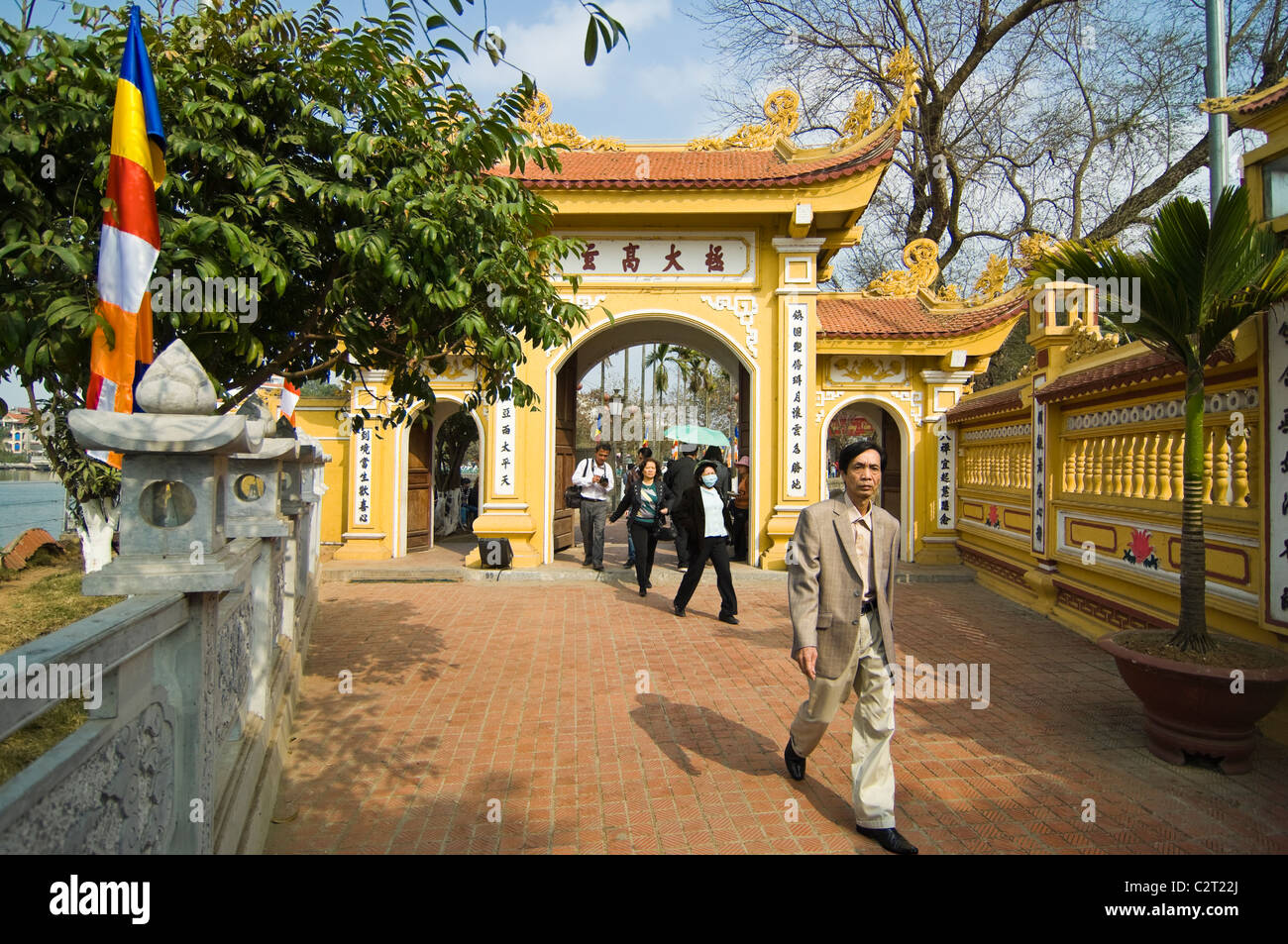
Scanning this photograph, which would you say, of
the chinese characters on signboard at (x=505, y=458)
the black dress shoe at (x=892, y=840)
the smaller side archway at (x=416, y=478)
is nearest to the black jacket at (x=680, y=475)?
the chinese characters on signboard at (x=505, y=458)

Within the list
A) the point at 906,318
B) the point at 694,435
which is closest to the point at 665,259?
the point at 694,435

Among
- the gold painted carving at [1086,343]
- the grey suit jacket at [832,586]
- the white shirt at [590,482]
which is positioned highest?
the gold painted carving at [1086,343]

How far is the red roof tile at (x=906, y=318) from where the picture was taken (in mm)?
10344

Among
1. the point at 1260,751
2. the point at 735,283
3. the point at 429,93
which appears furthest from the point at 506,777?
the point at 735,283

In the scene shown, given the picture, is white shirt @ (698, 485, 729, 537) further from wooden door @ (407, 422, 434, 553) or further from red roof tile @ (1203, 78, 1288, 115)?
wooden door @ (407, 422, 434, 553)

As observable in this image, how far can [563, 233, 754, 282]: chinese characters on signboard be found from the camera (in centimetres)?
962

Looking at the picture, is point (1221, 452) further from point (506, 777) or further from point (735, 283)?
point (735, 283)

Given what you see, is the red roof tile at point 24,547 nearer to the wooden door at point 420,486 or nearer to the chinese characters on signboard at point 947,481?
the wooden door at point 420,486

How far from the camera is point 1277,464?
3.75 meters

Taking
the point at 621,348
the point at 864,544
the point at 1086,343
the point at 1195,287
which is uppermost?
the point at 621,348

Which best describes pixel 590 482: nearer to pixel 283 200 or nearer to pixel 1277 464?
pixel 283 200

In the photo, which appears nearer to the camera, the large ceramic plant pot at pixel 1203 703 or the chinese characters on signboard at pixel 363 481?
the large ceramic plant pot at pixel 1203 703

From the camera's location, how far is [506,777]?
3547 mm

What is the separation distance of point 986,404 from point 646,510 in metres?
4.48
